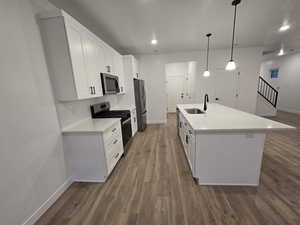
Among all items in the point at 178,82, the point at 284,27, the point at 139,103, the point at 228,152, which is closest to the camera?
the point at 228,152

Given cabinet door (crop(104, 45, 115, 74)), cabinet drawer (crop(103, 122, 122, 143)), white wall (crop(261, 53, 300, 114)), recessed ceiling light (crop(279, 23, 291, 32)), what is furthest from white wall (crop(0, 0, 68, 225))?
white wall (crop(261, 53, 300, 114))

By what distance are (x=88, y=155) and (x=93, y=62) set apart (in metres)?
1.58

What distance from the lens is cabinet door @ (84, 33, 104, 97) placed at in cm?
204

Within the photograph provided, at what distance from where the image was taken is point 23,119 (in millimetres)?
1357

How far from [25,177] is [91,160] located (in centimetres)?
75

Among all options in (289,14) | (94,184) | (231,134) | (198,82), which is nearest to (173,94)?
(198,82)

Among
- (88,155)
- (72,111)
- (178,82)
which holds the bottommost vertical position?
(88,155)

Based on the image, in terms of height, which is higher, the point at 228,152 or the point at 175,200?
the point at 228,152

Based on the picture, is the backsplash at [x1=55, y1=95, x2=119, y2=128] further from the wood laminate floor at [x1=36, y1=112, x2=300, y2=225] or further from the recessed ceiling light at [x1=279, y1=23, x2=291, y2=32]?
the recessed ceiling light at [x1=279, y1=23, x2=291, y2=32]

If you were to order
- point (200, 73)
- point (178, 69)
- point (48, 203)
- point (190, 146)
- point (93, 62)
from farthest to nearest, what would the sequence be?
point (178, 69), point (200, 73), point (93, 62), point (190, 146), point (48, 203)

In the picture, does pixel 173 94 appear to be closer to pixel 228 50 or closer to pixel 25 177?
pixel 228 50

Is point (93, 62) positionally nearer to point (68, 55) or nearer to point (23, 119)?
point (68, 55)

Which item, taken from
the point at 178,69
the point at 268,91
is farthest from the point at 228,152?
the point at 268,91

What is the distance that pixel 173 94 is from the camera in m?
6.82
